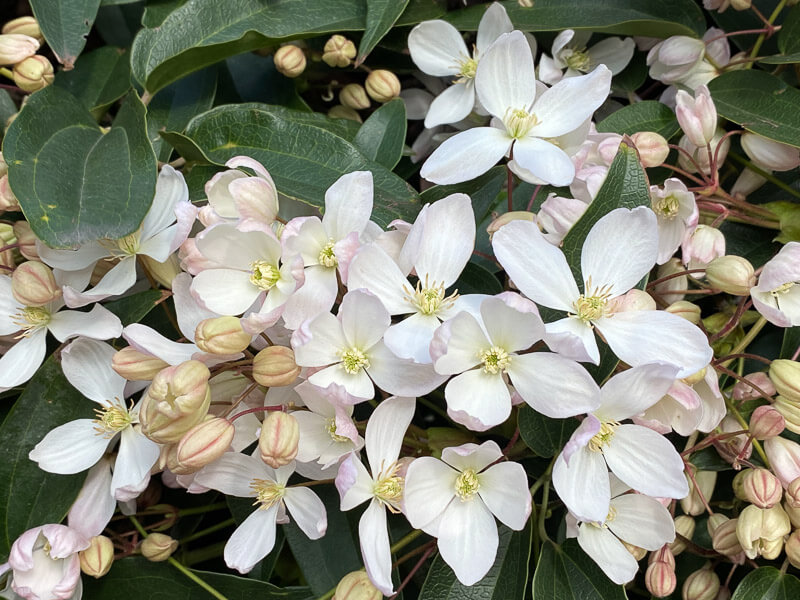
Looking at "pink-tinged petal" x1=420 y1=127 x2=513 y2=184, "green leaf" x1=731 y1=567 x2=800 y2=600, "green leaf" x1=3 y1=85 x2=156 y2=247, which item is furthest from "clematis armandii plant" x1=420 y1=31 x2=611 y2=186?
"green leaf" x1=731 y1=567 x2=800 y2=600

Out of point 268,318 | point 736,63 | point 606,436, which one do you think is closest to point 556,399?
point 606,436

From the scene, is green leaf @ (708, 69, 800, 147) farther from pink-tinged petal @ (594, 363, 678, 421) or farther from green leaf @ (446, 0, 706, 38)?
pink-tinged petal @ (594, 363, 678, 421)

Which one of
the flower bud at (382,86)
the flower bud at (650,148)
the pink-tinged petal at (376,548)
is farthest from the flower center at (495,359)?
the flower bud at (382,86)

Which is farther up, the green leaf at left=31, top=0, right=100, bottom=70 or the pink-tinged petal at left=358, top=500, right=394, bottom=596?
the green leaf at left=31, top=0, right=100, bottom=70

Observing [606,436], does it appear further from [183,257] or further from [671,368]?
[183,257]

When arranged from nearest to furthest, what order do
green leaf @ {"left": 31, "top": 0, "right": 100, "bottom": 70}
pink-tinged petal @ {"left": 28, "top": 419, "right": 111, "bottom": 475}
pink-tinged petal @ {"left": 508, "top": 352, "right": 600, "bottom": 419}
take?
pink-tinged petal @ {"left": 508, "top": 352, "right": 600, "bottom": 419}
pink-tinged petal @ {"left": 28, "top": 419, "right": 111, "bottom": 475}
green leaf @ {"left": 31, "top": 0, "right": 100, "bottom": 70}

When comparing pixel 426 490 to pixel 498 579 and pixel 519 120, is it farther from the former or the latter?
pixel 519 120
